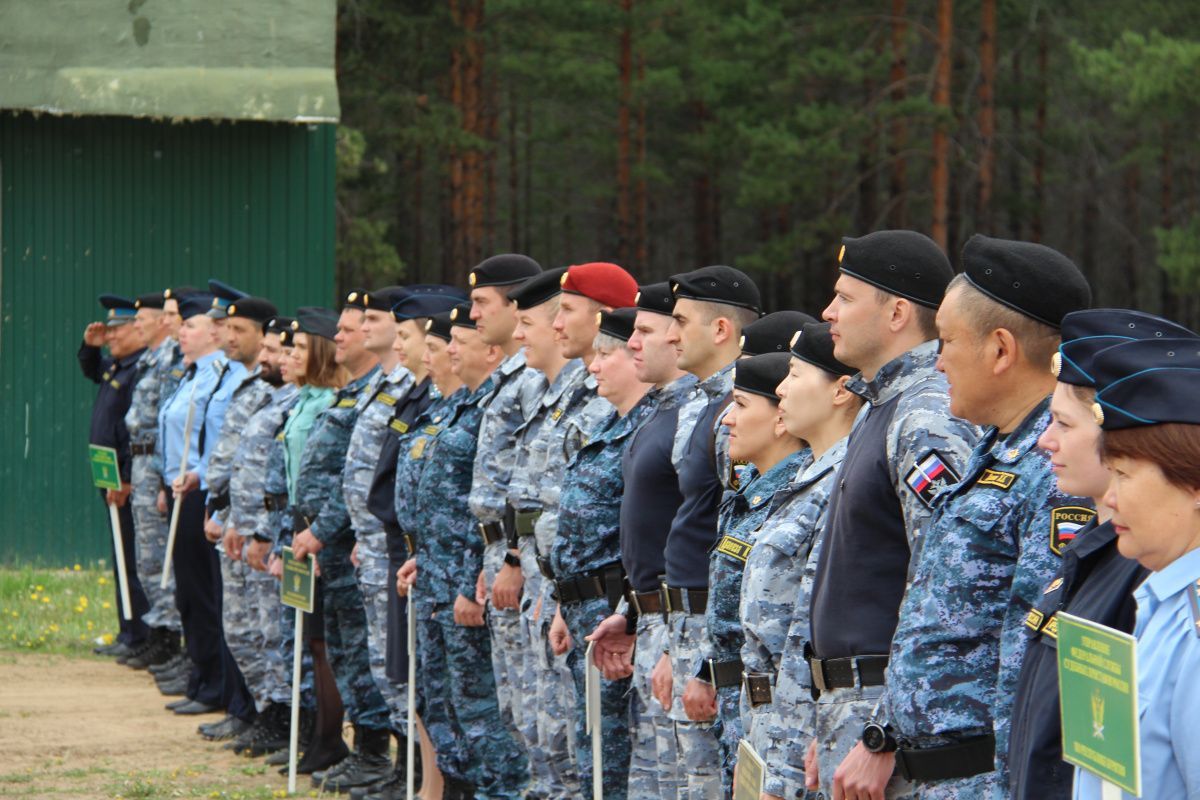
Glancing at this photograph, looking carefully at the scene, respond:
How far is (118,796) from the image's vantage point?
311 inches

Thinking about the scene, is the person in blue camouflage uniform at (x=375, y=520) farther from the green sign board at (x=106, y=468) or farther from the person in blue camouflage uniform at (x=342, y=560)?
the green sign board at (x=106, y=468)

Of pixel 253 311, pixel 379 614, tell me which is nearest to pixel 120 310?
pixel 253 311

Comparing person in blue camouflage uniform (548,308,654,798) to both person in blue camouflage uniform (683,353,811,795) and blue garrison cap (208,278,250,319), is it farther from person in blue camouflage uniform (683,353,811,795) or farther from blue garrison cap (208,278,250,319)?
blue garrison cap (208,278,250,319)

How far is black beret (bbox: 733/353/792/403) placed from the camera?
4.78 m

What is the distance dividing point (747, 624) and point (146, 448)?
24.4 ft

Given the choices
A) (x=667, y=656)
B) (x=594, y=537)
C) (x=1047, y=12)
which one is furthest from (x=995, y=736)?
(x=1047, y=12)

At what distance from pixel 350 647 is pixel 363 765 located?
543 mm

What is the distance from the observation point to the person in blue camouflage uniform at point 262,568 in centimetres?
873

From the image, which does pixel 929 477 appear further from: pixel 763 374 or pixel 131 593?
pixel 131 593

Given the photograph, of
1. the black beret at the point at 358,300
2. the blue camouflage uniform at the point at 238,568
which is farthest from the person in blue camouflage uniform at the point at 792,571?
the blue camouflage uniform at the point at 238,568

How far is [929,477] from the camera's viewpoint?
12.0 ft

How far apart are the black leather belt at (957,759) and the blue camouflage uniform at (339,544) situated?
4773 mm

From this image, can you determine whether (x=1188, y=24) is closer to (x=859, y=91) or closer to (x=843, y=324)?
(x=859, y=91)

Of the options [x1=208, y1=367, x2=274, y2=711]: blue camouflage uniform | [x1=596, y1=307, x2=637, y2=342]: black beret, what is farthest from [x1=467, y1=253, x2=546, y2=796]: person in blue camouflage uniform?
[x1=208, y1=367, x2=274, y2=711]: blue camouflage uniform
